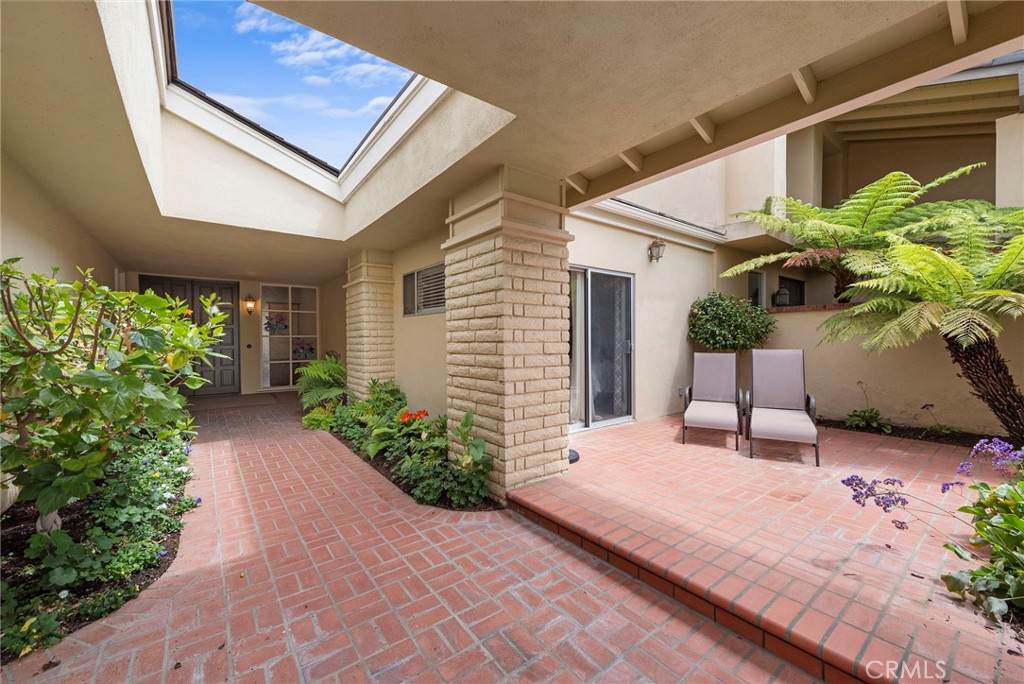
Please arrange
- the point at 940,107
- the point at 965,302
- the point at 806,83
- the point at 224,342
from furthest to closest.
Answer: the point at 224,342
the point at 940,107
the point at 965,302
the point at 806,83

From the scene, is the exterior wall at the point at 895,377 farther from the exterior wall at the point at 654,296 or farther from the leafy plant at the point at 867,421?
the exterior wall at the point at 654,296

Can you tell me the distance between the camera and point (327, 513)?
3.29 m

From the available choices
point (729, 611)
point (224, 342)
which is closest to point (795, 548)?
point (729, 611)

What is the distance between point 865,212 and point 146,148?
8753 millimetres

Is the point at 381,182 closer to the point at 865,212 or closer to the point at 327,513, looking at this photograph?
the point at 327,513

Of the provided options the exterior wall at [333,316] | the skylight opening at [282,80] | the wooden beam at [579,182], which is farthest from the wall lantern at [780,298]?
the exterior wall at [333,316]

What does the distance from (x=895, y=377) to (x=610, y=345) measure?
396 cm

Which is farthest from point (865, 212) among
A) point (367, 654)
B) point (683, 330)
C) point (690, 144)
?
→ point (367, 654)

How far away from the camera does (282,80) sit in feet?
17.1

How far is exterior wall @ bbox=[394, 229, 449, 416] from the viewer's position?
17.2 ft

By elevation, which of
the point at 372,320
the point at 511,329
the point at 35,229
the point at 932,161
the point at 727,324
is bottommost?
the point at 511,329

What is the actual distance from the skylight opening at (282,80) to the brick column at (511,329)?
1788 mm

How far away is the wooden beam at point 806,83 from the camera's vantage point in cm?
214

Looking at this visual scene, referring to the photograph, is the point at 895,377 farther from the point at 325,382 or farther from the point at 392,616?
the point at 325,382
